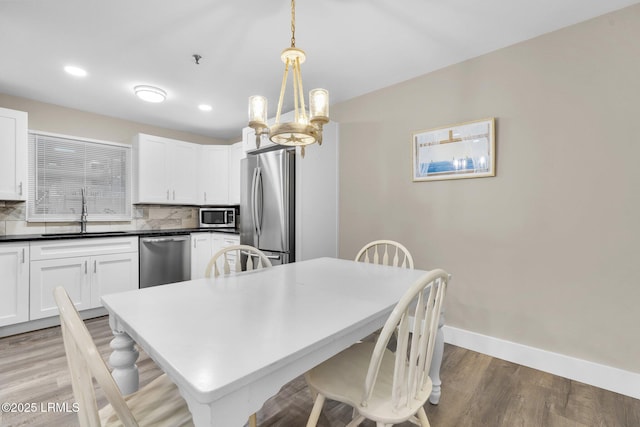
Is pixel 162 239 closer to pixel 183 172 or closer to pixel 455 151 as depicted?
pixel 183 172

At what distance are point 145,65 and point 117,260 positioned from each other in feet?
6.89

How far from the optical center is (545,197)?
2.18m

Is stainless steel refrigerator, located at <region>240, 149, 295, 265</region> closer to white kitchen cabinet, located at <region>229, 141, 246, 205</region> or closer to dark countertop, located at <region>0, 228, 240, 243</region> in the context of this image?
dark countertop, located at <region>0, 228, 240, 243</region>

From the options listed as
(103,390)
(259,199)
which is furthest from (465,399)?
(259,199)

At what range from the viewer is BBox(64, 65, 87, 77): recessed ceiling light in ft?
8.64

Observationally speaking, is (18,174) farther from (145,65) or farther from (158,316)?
(158,316)

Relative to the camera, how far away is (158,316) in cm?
110

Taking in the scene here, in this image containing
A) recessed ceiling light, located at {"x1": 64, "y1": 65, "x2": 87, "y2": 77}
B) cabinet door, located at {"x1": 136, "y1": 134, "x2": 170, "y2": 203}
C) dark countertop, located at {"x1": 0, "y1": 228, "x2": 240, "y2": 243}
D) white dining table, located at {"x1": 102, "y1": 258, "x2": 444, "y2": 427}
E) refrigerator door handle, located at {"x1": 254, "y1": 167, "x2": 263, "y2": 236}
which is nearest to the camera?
white dining table, located at {"x1": 102, "y1": 258, "x2": 444, "y2": 427}

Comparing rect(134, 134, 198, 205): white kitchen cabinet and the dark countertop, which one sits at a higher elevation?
rect(134, 134, 198, 205): white kitchen cabinet

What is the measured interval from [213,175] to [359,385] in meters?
4.03

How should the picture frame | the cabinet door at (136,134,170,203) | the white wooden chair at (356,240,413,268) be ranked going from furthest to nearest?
the cabinet door at (136,134,170,203) → the picture frame → the white wooden chair at (356,240,413,268)

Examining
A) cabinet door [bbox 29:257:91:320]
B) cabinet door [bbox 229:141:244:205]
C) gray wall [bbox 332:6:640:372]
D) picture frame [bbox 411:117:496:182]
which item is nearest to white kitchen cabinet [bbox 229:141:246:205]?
cabinet door [bbox 229:141:244:205]

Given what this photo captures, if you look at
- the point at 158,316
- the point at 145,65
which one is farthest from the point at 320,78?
the point at 158,316

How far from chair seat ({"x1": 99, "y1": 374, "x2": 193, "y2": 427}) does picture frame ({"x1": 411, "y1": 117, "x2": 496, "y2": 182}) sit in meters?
2.45
